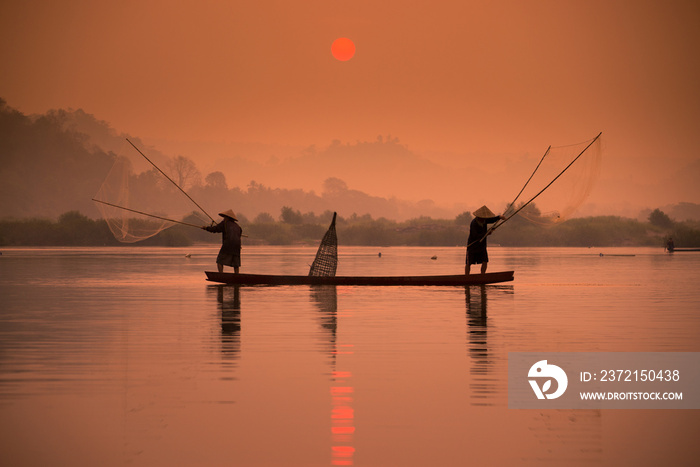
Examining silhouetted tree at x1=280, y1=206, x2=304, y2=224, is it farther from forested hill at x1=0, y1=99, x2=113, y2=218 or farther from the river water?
the river water

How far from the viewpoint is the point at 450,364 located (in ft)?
32.2

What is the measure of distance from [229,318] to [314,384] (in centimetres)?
632

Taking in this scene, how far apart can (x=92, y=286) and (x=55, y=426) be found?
1687 centimetres

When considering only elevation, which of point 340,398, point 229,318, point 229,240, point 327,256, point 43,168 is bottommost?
point 340,398

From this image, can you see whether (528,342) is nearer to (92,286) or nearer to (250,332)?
(250,332)

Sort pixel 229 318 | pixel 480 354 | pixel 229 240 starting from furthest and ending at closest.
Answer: pixel 229 240
pixel 229 318
pixel 480 354

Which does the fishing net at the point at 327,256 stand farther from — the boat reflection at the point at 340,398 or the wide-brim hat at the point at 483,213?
the boat reflection at the point at 340,398

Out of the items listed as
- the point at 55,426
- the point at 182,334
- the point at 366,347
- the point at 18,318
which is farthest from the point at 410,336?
the point at 18,318

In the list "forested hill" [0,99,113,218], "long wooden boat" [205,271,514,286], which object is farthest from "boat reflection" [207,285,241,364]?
"forested hill" [0,99,113,218]

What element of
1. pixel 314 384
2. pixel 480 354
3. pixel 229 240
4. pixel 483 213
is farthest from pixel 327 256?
pixel 314 384

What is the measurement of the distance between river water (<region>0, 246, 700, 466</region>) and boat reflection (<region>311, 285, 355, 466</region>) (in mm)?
28

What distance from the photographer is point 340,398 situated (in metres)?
7.95

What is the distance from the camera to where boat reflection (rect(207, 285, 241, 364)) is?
10.9m

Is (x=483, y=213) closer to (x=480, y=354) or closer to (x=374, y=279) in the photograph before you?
(x=374, y=279)
